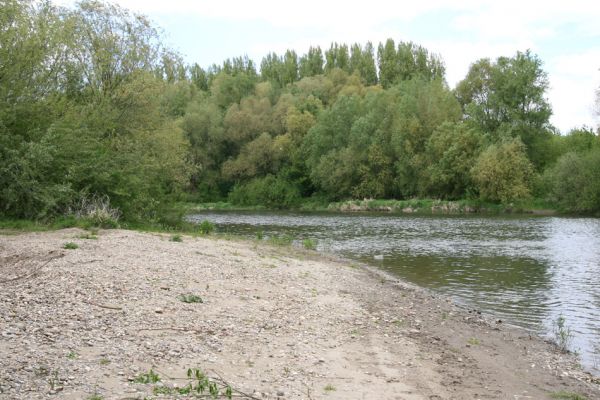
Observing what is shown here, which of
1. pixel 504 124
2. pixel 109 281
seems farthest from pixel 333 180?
pixel 109 281

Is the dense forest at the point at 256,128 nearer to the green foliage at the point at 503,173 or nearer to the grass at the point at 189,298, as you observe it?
the green foliage at the point at 503,173

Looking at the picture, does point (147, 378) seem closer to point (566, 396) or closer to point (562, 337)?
point (566, 396)

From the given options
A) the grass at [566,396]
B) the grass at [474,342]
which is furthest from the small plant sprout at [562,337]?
the grass at [566,396]

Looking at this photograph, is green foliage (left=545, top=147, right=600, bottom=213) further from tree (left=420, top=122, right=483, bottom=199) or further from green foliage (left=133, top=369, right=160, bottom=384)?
green foliage (left=133, top=369, right=160, bottom=384)

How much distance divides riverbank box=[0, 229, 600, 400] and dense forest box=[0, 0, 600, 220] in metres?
10.2

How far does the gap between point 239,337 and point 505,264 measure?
58.9 ft

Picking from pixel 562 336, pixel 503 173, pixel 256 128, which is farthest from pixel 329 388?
pixel 256 128

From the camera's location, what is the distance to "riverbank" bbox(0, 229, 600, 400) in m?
8.19

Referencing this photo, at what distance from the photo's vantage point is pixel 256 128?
328 ft

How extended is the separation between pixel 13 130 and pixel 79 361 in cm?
2063

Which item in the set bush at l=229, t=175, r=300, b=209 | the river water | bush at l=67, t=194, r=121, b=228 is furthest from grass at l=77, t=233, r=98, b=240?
bush at l=229, t=175, r=300, b=209

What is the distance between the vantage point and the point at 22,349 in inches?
328

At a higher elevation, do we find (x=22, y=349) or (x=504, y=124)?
(x=504, y=124)

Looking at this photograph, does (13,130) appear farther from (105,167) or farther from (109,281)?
(109,281)
